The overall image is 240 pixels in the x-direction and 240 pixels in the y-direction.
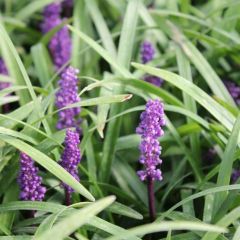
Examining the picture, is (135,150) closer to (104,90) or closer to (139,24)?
(104,90)

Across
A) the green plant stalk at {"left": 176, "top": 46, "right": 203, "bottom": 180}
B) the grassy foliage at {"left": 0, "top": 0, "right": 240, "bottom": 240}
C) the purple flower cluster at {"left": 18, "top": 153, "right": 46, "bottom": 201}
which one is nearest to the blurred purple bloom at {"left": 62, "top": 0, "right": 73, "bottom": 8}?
the grassy foliage at {"left": 0, "top": 0, "right": 240, "bottom": 240}

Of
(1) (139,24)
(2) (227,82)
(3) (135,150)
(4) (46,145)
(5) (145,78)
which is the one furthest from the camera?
(1) (139,24)

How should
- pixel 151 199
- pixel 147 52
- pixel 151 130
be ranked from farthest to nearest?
pixel 147 52 → pixel 151 199 → pixel 151 130

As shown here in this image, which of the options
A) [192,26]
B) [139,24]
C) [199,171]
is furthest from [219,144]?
[139,24]

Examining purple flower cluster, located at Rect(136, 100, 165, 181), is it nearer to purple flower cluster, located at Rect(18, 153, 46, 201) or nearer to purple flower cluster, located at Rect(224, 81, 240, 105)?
purple flower cluster, located at Rect(18, 153, 46, 201)

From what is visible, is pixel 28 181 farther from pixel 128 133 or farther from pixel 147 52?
pixel 147 52

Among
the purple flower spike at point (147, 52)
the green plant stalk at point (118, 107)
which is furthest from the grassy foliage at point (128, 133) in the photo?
the purple flower spike at point (147, 52)

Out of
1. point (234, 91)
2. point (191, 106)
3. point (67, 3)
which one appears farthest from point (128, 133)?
point (67, 3)

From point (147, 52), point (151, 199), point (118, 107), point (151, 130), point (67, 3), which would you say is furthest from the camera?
point (67, 3)
